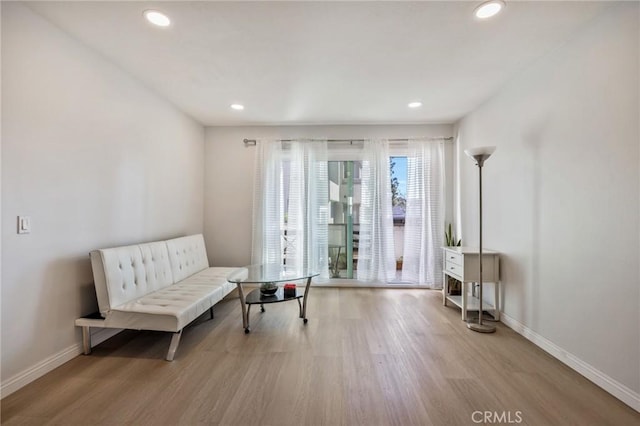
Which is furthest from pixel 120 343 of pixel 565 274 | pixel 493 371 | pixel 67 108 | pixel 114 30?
pixel 565 274

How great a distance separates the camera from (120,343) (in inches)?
98.1

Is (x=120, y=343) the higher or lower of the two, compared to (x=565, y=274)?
lower

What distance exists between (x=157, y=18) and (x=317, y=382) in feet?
9.07

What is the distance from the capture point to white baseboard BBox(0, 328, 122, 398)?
1765 mm

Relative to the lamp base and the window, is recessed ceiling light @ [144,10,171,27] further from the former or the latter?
the lamp base

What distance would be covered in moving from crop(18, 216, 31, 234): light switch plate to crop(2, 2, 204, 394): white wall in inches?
1.2

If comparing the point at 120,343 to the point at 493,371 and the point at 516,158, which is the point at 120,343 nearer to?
the point at 493,371

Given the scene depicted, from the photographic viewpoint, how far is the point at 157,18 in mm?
1929

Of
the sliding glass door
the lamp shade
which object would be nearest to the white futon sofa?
the sliding glass door

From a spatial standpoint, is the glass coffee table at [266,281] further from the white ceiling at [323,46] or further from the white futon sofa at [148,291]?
the white ceiling at [323,46]

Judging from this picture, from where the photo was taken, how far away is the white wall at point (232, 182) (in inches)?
171

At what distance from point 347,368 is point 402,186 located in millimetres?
2941

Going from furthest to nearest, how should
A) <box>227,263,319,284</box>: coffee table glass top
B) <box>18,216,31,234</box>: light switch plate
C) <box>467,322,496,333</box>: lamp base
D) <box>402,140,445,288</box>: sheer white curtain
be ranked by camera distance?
1. <box>402,140,445,288</box>: sheer white curtain
2. <box>227,263,319,284</box>: coffee table glass top
3. <box>467,322,496,333</box>: lamp base
4. <box>18,216,31,234</box>: light switch plate

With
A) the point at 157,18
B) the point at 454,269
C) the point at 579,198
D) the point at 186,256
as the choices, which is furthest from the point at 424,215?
the point at 157,18
